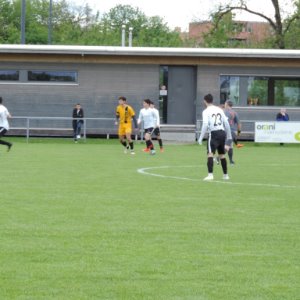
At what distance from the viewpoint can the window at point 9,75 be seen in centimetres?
4484

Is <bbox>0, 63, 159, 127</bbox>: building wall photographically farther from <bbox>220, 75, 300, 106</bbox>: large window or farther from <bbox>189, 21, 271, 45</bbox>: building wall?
<bbox>189, 21, 271, 45</bbox>: building wall

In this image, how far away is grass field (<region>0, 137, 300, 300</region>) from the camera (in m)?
8.55


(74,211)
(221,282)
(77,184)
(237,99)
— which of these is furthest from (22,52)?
(221,282)

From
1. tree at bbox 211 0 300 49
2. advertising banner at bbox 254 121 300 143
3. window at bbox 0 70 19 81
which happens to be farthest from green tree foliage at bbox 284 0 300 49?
window at bbox 0 70 19 81

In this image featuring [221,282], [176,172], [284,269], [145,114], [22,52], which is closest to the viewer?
[221,282]

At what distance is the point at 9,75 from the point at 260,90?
11.1 m

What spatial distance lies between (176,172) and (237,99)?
71.3 ft

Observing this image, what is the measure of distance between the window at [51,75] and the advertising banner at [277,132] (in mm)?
8694

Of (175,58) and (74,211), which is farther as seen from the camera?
(175,58)

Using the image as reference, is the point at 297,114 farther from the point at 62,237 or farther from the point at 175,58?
the point at 62,237

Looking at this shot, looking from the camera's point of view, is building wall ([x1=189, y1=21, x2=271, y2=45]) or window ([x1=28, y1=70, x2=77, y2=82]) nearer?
window ([x1=28, y1=70, x2=77, y2=82])

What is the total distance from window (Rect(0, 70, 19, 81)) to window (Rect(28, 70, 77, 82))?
57 cm

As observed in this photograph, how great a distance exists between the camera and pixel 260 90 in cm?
4544

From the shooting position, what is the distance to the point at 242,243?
11.0 meters
